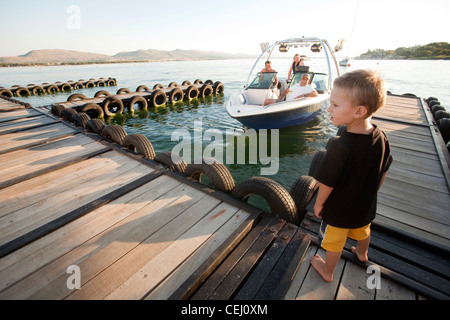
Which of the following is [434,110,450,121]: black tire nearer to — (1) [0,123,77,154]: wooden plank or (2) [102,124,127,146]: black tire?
(2) [102,124,127,146]: black tire

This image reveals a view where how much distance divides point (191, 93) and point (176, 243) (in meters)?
17.1

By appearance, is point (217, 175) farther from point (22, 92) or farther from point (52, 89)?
point (52, 89)

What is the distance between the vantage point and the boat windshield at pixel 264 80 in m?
9.72

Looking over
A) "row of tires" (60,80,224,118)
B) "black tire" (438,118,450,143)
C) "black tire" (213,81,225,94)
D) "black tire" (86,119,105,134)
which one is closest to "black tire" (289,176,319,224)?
"black tire" (86,119,105,134)

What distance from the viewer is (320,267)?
2.13 metres

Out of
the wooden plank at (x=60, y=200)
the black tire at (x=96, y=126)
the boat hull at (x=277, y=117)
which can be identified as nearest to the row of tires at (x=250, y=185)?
the wooden plank at (x=60, y=200)

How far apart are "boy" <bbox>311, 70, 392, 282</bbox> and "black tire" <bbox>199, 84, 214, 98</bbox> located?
18482mm

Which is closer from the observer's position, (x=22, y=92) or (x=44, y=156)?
(x=44, y=156)

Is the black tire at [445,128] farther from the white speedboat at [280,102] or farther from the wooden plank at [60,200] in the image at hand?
the wooden plank at [60,200]

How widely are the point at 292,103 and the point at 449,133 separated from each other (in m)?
5.26

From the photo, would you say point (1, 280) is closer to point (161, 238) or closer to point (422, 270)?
point (161, 238)

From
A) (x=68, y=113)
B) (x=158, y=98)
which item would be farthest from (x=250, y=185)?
(x=158, y=98)

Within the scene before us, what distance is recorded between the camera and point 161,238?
2.54 m
